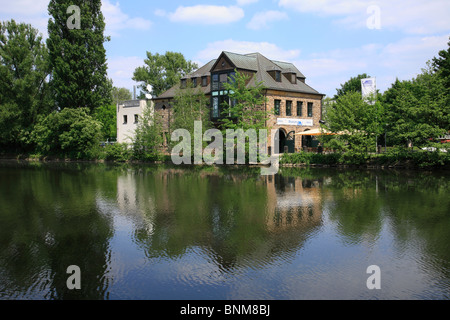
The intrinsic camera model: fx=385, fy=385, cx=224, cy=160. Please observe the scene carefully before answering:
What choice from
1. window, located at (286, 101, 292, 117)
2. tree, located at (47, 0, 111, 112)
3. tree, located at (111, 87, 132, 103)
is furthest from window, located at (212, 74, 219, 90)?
tree, located at (111, 87, 132, 103)

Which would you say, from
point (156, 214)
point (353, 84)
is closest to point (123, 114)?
point (353, 84)

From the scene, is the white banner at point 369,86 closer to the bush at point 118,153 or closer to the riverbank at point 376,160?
the riverbank at point 376,160

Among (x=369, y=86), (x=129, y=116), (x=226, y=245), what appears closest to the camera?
(x=226, y=245)

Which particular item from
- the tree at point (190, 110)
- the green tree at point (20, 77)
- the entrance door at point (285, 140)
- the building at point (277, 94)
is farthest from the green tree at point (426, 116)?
the green tree at point (20, 77)

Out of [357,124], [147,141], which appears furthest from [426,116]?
[147,141]

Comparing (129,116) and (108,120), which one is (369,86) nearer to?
(129,116)

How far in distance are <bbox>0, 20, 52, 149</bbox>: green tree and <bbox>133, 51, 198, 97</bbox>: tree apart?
20373mm

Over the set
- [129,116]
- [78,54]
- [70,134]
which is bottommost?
[70,134]

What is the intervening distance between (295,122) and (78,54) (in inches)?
1059

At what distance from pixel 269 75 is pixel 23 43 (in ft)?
110

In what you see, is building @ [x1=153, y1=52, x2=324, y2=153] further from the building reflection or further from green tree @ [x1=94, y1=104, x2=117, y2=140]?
green tree @ [x1=94, y1=104, x2=117, y2=140]

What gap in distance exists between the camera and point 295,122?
147ft
